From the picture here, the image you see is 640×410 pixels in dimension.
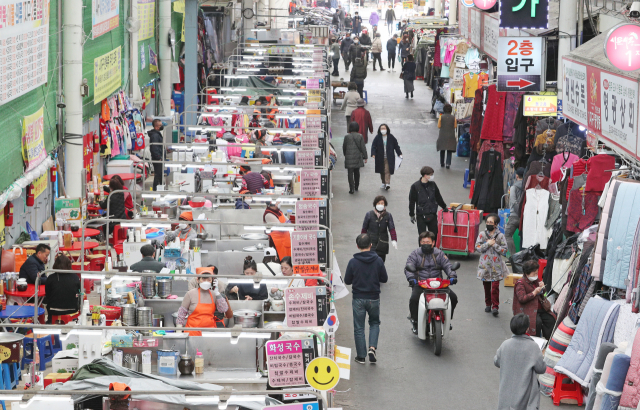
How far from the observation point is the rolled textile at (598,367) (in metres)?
8.98

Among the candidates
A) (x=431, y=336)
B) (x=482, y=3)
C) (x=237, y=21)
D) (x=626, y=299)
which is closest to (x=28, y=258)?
(x=431, y=336)

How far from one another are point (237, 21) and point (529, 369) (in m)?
38.7

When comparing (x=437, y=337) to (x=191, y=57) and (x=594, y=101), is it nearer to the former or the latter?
(x=594, y=101)

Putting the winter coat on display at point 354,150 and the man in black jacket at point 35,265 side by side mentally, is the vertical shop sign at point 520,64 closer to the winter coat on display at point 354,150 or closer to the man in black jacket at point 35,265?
the winter coat on display at point 354,150

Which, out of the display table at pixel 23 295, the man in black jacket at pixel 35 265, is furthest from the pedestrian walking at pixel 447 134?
the display table at pixel 23 295

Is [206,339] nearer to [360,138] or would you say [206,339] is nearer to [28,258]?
[28,258]

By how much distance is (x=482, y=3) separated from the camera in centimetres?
1975

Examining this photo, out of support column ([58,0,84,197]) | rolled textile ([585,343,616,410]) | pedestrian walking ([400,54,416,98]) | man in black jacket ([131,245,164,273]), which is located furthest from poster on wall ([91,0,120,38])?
pedestrian walking ([400,54,416,98])

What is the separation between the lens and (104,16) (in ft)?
62.6

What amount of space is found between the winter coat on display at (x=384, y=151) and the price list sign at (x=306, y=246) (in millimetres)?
10509

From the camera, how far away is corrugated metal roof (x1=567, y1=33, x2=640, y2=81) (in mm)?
9855

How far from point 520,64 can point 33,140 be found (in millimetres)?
8596

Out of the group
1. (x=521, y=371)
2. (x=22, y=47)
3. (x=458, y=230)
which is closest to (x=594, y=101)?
(x=521, y=371)

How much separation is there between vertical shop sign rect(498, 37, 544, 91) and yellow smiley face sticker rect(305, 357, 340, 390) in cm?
1015
